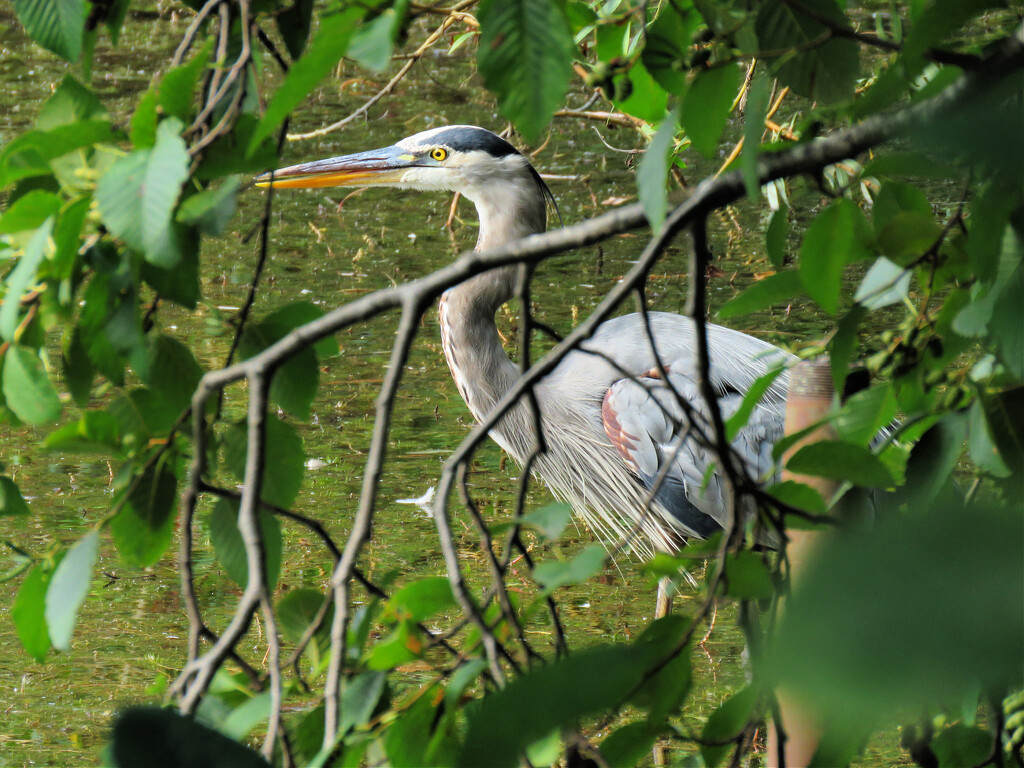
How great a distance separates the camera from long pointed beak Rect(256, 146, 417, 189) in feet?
10.1

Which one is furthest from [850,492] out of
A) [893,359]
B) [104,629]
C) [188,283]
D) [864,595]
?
[104,629]

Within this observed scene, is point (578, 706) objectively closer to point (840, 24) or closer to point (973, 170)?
point (973, 170)

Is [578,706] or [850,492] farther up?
[578,706]

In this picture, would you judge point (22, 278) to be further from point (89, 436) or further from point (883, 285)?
point (883, 285)

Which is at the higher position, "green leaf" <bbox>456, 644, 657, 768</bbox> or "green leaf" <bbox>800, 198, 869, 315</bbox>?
"green leaf" <bbox>456, 644, 657, 768</bbox>

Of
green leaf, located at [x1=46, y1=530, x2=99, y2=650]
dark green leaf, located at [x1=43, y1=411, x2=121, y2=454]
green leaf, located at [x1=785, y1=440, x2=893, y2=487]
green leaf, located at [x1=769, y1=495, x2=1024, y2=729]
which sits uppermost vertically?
green leaf, located at [x1=769, y1=495, x2=1024, y2=729]

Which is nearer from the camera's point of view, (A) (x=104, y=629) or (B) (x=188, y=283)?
(B) (x=188, y=283)

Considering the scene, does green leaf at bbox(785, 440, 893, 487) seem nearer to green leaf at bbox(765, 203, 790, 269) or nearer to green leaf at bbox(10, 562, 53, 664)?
green leaf at bbox(765, 203, 790, 269)

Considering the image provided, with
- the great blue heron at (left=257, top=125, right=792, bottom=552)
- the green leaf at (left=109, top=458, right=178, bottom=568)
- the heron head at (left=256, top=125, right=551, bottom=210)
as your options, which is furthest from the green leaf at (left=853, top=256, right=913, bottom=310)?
the heron head at (left=256, top=125, right=551, bottom=210)

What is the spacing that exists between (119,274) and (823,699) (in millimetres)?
628

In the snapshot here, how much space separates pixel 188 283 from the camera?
0.76 m

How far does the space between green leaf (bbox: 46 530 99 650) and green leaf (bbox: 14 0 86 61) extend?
0.31 meters

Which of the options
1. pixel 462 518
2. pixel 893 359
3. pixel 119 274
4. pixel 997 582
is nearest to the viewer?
pixel 997 582

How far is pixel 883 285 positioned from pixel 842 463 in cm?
21
